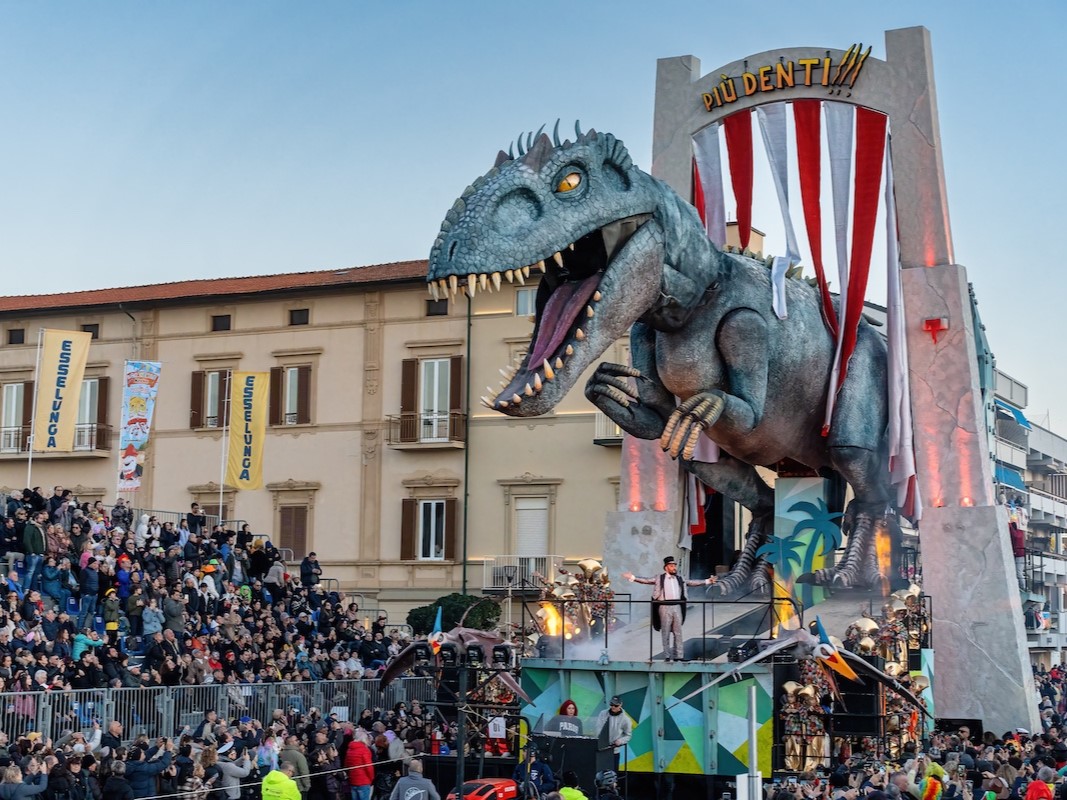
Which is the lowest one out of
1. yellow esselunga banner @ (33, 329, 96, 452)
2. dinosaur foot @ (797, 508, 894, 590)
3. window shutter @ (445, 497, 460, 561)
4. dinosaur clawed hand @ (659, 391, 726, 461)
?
dinosaur foot @ (797, 508, 894, 590)

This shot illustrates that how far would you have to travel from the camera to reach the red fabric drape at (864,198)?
23.5m

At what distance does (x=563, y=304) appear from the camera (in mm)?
19094

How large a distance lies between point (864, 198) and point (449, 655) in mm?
9007

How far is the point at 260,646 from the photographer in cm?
2878

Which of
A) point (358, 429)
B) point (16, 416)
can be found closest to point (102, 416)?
point (16, 416)

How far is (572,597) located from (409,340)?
83.4 feet

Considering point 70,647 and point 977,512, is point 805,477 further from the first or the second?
point 70,647

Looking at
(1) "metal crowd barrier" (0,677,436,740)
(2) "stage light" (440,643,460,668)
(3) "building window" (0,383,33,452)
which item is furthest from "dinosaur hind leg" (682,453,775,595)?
(3) "building window" (0,383,33,452)

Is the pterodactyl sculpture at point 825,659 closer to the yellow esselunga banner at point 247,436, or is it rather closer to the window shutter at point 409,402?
the yellow esselunga banner at point 247,436

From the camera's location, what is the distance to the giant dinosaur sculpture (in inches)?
712

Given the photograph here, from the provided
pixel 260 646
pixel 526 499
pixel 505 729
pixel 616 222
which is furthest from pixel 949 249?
pixel 526 499

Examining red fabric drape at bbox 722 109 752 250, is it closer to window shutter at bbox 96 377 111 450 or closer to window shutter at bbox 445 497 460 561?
window shutter at bbox 445 497 460 561

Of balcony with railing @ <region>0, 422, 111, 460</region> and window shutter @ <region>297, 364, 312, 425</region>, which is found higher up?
window shutter @ <region>297, 364, 312, 425</region>

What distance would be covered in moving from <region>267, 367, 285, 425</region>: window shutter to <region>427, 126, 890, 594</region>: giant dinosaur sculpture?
27.1 metres
